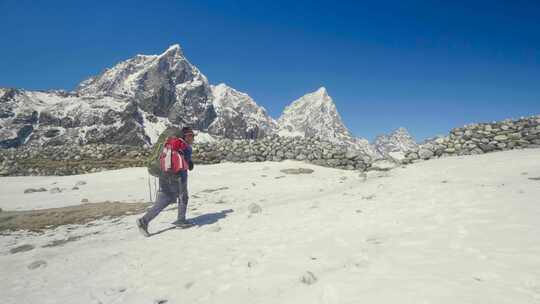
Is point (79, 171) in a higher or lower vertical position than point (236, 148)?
lower

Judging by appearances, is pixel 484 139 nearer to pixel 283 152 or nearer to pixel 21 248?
pixel 283 152

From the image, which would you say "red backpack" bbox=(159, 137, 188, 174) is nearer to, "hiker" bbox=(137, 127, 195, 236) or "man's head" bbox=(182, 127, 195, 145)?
"hiker" bbox=(137, 127, 195, 236)

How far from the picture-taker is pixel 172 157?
715 centimetres

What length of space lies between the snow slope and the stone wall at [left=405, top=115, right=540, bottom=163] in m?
9.00

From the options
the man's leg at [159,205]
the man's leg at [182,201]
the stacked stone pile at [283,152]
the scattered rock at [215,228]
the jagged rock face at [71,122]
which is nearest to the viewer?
the scattered rock at [215,228]

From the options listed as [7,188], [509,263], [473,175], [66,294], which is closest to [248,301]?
[66,294]

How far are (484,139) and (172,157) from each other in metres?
18.4

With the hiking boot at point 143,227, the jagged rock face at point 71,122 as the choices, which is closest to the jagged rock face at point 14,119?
the jagged rock face at point 71,122

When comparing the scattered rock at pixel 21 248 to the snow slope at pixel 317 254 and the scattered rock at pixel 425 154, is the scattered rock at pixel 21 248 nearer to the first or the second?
the snow slope at pixel 317 254

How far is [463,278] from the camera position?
10.0 feet

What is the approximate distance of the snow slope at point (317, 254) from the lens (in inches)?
122

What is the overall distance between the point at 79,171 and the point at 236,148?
12.9 metres

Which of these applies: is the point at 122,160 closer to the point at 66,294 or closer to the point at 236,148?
the point at 236,148

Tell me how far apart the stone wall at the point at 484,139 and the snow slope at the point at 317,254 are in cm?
900
